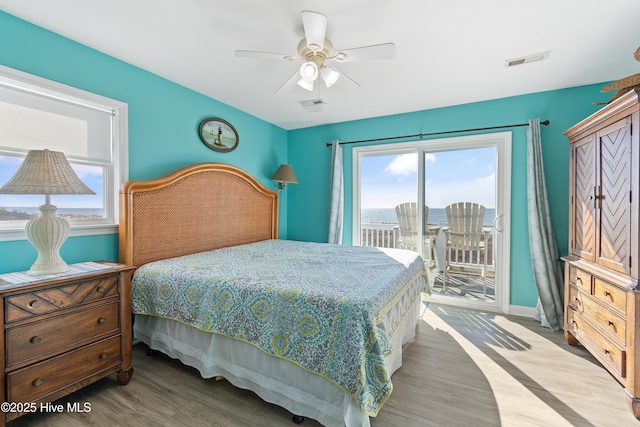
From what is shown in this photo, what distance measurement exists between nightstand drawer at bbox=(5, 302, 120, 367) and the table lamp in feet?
1.08

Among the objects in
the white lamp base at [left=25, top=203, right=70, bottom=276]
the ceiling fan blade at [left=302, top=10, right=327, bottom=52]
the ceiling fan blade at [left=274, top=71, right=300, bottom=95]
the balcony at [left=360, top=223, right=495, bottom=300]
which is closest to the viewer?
the ceiling fan blade at [left=302, top=10, right=327, bottom=52]

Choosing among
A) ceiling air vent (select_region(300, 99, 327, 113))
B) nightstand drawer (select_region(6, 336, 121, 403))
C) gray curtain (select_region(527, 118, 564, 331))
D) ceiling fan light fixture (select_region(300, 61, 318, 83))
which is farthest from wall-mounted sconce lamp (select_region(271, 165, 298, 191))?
gray curtain (select_region(527, 118, 564, 331))

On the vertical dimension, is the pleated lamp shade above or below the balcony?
above

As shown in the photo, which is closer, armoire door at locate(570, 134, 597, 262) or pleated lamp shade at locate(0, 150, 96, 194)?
pleated lamp shade at locate(0, 150, 96, 194)

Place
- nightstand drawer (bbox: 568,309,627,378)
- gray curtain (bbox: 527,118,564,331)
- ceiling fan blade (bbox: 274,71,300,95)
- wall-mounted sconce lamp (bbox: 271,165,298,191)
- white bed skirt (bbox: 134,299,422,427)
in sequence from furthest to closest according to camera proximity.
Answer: wall-mounted sconce lamp (bbox: 271,165,298,191), gray curtain (bbox: 527,118,564,331), ceiling fan blade (bbox: 274,71,300,95), nightstand drawer (bbox: 568,309,627,378), white bed skirt (bbox: 134,299,422,427)

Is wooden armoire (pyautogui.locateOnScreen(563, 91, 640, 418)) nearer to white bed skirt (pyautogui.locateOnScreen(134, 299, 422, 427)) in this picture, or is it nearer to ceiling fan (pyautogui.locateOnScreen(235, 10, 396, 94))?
white bed skirt (pyautogui.locateOnScreen(134, 299, 422, 427))

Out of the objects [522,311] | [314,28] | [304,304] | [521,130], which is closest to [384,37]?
[314,28]

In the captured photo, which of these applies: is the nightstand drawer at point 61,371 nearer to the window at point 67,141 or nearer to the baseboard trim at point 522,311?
the window at point 67,141

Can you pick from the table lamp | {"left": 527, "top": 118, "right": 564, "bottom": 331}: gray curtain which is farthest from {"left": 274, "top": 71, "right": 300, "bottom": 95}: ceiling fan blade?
{"left": 527, "top": 118, "right": 564, "bottom": 331}: gray curtain

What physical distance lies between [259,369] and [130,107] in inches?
97.5

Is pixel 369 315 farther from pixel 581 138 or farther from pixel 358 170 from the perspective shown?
pixel 358 170

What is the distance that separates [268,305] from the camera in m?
1.61

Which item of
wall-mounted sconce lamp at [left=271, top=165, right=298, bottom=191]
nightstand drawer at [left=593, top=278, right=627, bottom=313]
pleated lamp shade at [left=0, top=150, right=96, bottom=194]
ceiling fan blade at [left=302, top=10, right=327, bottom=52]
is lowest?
nightstand drawer at [left=593, top=278, right=627, bottom=313]

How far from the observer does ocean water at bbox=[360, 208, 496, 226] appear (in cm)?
339
